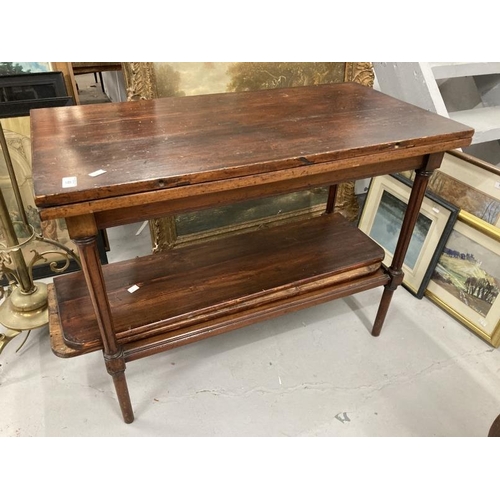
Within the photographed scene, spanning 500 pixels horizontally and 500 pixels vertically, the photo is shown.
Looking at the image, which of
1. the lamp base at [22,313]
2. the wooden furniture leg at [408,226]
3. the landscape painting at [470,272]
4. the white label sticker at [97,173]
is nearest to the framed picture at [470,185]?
the landscape painting at [470,272]

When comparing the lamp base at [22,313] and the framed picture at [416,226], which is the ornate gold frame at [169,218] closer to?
the framed picture at [416,226]

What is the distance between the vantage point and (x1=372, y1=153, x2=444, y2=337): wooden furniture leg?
153 cm

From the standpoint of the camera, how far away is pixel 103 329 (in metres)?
1.31

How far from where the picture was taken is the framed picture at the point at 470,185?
1.87m

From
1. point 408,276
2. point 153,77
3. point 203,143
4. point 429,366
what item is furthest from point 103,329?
point 408,276

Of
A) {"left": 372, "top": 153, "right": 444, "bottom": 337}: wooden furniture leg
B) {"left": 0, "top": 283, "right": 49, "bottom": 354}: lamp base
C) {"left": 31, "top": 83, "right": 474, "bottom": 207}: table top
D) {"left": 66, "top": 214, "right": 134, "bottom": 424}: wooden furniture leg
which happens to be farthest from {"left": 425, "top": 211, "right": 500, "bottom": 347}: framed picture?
{"left": 0, "top": 283, "right": 49, "bottom": 354}: lamp base

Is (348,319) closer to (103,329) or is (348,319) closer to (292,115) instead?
(292,115)

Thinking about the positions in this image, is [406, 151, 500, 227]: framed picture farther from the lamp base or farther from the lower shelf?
the lamp base

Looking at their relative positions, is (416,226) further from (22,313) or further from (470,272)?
(22,313)

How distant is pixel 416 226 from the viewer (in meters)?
2.21

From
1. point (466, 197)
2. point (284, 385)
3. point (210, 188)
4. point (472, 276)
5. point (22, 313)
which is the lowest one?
point (284, 385)

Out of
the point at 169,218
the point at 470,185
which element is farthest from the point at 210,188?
the point at 470,185

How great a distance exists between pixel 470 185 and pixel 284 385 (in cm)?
128

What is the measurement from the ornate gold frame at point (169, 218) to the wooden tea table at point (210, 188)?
0.35m
